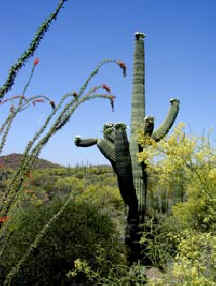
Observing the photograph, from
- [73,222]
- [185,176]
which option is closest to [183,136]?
[185,176]

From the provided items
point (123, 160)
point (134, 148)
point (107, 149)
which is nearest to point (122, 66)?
point (123, 160)

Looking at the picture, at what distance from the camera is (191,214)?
9.02 m

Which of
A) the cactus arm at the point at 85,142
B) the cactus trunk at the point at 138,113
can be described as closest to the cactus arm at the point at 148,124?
the cactus trunk at the point at 138,113

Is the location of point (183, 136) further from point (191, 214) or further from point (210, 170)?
point (191, 214)

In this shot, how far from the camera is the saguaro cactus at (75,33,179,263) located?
7.28m

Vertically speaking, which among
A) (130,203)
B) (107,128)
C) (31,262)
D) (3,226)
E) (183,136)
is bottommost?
(31,262)

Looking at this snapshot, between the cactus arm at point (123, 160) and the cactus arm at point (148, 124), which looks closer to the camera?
the cactus arm at point (123, 160)

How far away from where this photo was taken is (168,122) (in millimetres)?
8570

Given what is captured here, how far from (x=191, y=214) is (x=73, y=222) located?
3524mm

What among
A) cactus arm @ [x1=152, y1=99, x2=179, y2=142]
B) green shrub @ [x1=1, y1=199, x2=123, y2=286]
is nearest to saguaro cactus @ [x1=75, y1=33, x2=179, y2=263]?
cactus arm @ [x1=152, y1=99, x2=179, y2=142]

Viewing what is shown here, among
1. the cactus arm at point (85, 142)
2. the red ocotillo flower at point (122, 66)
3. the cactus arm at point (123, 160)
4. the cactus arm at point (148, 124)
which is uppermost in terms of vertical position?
the cactus arm at point (148, 124)

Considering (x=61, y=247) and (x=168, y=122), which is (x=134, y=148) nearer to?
(x=168, y=122)

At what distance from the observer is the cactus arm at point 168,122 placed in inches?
334

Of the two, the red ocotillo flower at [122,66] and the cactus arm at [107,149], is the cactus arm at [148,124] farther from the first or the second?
the red ocotillo flower at [122,66]
